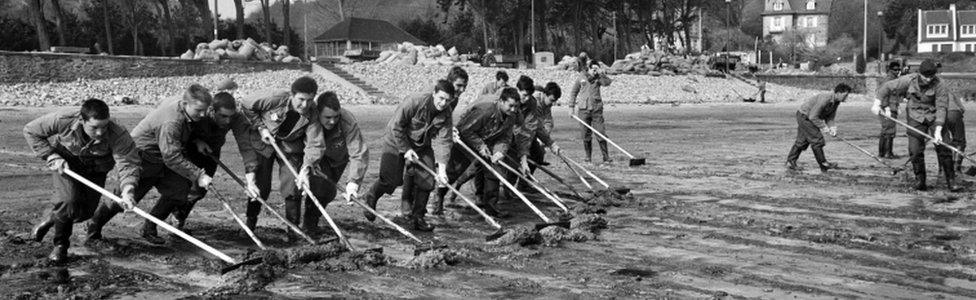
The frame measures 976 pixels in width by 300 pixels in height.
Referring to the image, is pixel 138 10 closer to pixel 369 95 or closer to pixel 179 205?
pixel 369 95

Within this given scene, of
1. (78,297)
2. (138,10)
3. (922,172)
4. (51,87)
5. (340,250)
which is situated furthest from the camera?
(138,10)

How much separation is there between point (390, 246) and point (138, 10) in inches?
2393

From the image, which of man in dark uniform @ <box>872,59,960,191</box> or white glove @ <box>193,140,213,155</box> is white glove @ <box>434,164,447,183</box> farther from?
man in dark uniform @ <box>872,59,960,191</box>

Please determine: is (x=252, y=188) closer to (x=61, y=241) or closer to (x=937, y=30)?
(x=61, y=241)

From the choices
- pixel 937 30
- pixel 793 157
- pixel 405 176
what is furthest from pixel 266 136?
pixel 937 30

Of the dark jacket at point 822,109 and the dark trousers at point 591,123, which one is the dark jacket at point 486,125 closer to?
the dark trousers at point 591,123

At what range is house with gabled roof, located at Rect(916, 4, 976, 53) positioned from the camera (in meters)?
100

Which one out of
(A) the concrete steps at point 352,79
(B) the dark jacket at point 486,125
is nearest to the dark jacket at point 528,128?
(B) the dark jacket at point 486,125

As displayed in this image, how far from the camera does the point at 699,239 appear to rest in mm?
9984

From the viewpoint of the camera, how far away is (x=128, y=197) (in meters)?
8.54

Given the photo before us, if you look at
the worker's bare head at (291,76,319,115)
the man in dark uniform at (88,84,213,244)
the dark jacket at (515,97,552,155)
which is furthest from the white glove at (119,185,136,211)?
the dark jacket at (515,97,552,155)

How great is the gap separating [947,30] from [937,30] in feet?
7.56

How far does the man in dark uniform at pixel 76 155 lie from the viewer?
8500mm

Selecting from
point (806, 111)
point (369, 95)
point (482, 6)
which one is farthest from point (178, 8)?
point (806, 111)
